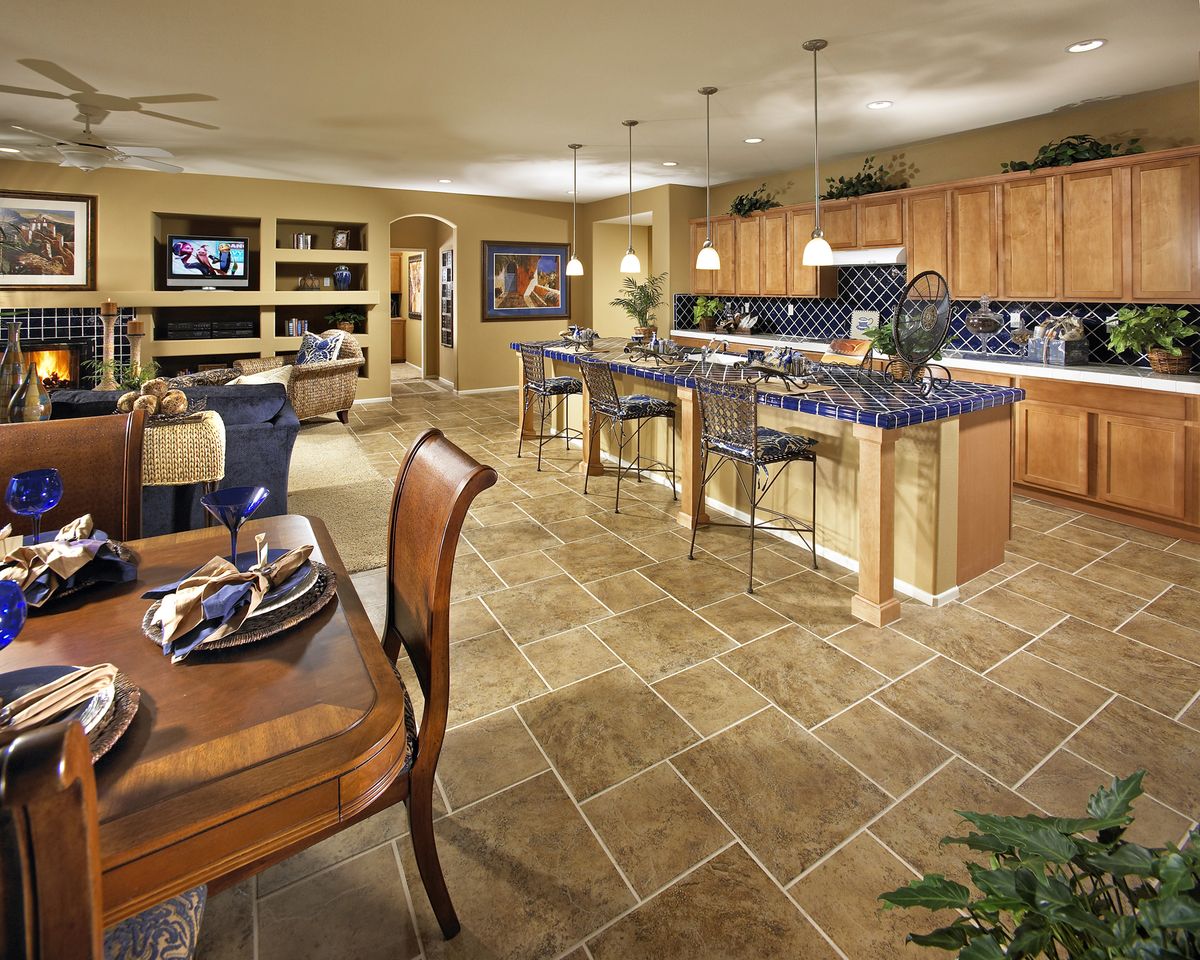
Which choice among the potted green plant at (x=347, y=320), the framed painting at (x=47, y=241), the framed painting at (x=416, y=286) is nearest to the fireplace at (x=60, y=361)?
the framed painting at (x=47, y=241)

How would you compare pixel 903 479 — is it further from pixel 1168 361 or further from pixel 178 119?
pixel 178 119

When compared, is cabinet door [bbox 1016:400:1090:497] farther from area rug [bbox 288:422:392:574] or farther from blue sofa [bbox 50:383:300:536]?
blue sofa [bbox 50:383:300:536]

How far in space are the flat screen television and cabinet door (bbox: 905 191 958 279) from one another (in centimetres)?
Answer: 677

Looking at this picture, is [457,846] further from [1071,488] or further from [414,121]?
[414,121]

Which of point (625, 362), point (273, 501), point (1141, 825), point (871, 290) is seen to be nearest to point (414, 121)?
point (625, 362)

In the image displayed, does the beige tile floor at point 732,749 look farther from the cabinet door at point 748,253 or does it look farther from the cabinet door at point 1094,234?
the cabinet door at point 748,253

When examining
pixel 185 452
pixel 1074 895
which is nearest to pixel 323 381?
pixel 185 452

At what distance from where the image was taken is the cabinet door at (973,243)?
4891 mm

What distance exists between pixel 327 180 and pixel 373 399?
2524mm

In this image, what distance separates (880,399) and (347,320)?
6.96m

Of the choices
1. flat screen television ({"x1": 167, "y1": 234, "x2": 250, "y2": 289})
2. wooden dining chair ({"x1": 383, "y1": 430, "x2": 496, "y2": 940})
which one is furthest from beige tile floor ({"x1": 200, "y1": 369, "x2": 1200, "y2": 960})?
flat screen television ({"x1": 167, "y1": 234, "x2": 250, "y2": 289})

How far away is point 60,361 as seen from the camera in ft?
22.7

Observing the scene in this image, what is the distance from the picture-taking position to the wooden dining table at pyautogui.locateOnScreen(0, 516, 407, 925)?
0.77 meters

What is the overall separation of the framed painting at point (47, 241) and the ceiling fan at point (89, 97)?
2.34 m
